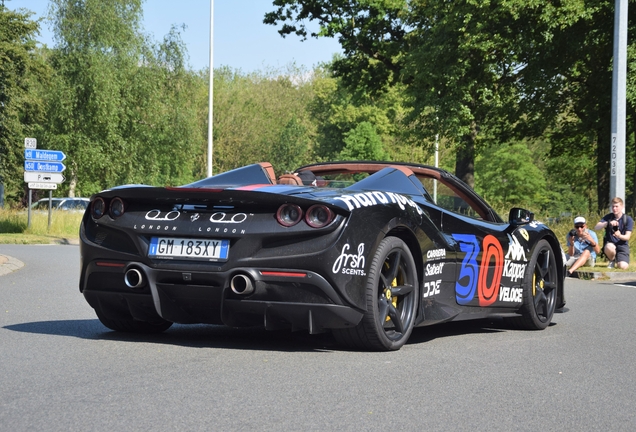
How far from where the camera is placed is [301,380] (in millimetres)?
5242

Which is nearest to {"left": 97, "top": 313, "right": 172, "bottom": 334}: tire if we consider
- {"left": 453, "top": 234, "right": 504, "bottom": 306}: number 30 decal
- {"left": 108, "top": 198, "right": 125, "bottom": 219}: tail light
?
{"left": 108, "top": 198, "right": 125, "bottom": 219}: tail light

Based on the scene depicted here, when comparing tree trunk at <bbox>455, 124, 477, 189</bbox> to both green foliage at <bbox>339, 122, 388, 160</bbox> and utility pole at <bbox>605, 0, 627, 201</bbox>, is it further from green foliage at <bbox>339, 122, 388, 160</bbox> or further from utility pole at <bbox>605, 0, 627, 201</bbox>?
green foliage at <bbox>339, 122, 388, 160</bbox>

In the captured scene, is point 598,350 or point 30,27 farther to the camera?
point 30,27

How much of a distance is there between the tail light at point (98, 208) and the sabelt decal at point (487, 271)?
2493 mm

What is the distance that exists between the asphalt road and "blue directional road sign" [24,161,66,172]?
2357 centimetres

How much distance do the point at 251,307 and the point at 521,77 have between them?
91.5 ft

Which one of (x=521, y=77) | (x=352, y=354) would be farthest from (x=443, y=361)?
(x=521, y=77)

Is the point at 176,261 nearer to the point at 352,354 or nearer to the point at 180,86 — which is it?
the point at 352,354

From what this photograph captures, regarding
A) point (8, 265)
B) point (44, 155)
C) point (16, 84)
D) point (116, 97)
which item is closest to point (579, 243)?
point (8, 265)

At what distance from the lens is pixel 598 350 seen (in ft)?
23.1

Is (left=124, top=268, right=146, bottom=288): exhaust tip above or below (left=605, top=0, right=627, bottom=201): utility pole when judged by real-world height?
below

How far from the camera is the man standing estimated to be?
18734 millimetres

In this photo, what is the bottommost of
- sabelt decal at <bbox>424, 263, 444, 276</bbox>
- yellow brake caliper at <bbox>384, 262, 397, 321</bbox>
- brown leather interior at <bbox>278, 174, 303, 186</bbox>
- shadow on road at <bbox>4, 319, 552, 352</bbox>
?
shadow on road at <bbox>4, 319, 552, 352</bbox>

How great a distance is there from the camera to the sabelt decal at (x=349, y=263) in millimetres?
5895
